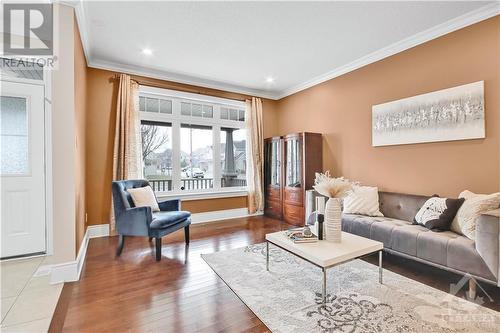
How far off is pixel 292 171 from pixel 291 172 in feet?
0.12

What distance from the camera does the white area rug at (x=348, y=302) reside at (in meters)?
1.67

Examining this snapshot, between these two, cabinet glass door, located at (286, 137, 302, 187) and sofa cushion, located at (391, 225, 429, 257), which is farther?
cabinet glass door, located at (286, 137, 302, 187)

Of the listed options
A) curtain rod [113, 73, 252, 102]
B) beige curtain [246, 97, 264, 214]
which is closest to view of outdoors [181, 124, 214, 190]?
curtain rod [113, 73, 252, 102]

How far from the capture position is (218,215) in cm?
498

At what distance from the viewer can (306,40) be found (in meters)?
3.24

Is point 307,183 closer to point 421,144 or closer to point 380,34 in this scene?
point 421,144

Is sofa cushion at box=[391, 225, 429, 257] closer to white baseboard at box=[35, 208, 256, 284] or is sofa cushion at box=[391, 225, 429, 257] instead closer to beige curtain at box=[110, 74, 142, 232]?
white baseboard at box=[35, 208, 256, 284]

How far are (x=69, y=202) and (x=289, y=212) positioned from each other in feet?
11.6

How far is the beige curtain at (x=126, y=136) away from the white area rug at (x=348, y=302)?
2343 mm

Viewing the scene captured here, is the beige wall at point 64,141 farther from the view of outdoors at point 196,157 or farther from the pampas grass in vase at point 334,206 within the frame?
the pampas grass in vase at point 334,206

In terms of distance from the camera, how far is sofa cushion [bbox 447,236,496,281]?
1943mm

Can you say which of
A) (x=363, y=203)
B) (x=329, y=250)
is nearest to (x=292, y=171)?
(x=363, y=203)

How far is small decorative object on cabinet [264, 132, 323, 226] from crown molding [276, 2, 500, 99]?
1203mm

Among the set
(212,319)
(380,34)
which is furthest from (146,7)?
(212,319)
